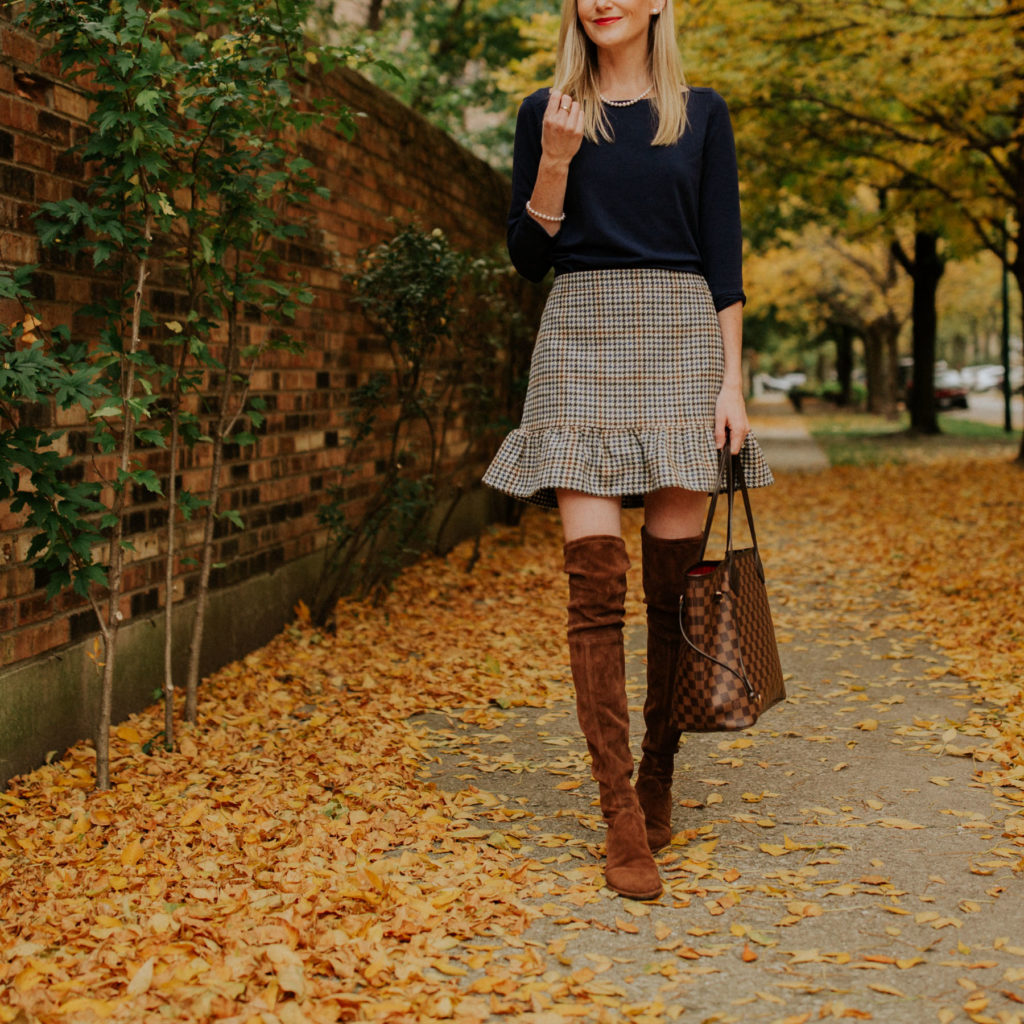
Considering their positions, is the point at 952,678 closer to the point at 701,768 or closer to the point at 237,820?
the point at 701,768

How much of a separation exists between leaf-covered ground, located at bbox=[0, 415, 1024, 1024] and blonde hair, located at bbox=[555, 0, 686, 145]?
1714mm

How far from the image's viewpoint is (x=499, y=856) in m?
2.87

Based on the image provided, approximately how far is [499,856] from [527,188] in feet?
5.23

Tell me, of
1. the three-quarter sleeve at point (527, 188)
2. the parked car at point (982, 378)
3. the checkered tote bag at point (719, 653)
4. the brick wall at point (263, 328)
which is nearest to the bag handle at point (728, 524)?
the checkered tote bag at point (719, 653)

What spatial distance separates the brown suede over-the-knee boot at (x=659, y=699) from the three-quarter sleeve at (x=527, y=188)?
2.29 feet

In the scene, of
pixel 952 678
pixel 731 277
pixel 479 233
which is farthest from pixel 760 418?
pixel 731 277

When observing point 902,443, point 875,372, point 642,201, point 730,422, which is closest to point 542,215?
point 642,201

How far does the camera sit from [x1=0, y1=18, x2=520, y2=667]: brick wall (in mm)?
3176

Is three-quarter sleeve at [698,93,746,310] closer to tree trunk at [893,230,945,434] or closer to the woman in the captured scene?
the woman

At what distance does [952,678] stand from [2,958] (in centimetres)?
349

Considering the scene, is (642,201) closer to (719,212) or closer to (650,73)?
(719,212)

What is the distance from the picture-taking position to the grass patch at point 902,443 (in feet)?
49.4

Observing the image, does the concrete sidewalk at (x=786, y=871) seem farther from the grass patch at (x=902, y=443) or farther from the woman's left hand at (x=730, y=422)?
the grass patch at (x=902, y=443)

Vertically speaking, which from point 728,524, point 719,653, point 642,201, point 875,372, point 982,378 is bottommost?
point 719,653
